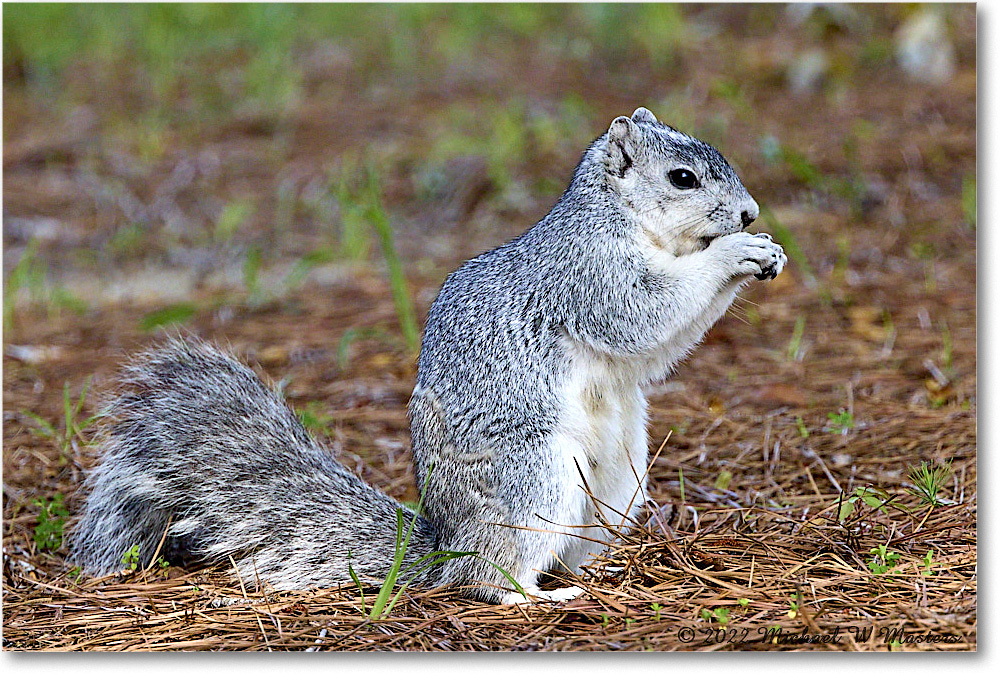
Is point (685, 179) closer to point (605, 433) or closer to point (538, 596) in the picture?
point (605, 433)

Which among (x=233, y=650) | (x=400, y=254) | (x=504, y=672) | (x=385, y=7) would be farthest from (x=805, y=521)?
(x=385, y=7)

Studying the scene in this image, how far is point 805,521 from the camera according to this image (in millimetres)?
2408

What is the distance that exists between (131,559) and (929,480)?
1798 millimetres

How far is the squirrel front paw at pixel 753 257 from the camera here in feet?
7.34

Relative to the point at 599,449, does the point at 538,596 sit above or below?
below

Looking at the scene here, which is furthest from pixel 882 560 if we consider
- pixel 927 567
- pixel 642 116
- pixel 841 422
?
pixel 642 116

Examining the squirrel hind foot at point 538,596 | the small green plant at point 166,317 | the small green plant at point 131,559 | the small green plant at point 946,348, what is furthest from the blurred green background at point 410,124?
the squirrel hind foot at point 538,596

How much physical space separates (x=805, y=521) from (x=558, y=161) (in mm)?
2752

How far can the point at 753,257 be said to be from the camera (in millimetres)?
2234

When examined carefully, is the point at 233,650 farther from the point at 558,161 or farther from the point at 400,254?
the point at 558,161

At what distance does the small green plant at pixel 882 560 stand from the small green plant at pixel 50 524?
1.84 m

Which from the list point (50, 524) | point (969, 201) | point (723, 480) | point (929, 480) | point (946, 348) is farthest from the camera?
point (969, 201)

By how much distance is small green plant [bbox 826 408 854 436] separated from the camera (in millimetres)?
2844

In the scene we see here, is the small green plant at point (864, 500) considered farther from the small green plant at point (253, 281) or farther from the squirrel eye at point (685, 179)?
the small green plant at point (253, 281)
